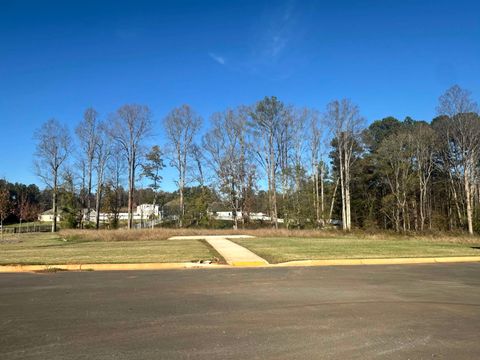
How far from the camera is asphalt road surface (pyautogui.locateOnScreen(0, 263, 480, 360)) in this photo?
482 cm

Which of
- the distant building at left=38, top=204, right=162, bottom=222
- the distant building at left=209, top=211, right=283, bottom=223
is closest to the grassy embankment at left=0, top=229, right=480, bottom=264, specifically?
the distant building at left=209, top=211, right=283, bottom=223

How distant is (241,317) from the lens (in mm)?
6477

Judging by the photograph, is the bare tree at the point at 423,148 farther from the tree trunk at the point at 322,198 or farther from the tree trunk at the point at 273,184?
the tree trunk at the point at 273,184

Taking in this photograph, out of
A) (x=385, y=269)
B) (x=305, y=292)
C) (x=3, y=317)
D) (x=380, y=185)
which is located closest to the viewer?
(x=3, y=317)

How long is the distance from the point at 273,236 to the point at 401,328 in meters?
25.7

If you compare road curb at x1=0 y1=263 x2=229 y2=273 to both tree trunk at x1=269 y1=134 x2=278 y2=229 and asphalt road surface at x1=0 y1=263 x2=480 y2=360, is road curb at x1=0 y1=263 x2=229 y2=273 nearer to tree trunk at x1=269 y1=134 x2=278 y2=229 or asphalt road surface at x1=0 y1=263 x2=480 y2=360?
asphalt road surface at x1=0 y1=263 x2=480 y2=360

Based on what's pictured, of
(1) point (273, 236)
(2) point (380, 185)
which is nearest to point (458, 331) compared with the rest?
(1) point (273, 236)

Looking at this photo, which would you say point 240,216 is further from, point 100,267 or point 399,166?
point 100,267

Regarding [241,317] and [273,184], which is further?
[273,184]

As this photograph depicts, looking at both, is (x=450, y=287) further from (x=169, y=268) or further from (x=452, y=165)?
(x=452, y=165)

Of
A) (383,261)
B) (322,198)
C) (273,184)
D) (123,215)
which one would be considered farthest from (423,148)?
(123,215)

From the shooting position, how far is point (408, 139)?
159 ft

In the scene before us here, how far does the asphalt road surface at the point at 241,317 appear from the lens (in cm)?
482

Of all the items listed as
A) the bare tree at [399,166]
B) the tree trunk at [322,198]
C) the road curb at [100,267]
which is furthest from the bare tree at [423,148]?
the road curb at [100,267]
